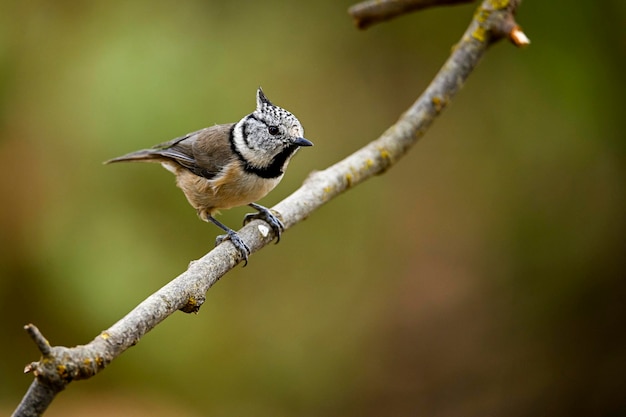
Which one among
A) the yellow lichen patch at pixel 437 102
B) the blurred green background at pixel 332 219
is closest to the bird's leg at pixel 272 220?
the yellow lichen patch at pixel 437 102

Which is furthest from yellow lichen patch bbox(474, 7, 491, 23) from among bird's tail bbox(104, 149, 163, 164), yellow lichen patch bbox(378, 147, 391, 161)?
bird's tail bbox(104, 149, 163, 164)

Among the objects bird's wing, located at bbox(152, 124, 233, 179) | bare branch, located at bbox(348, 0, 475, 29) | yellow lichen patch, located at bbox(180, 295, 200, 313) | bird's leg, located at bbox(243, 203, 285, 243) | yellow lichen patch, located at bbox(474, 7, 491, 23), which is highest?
bare branch, located at bbox(348, 0, 475, 29)

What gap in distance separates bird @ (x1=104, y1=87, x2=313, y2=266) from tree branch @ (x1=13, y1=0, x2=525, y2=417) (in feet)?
0.57

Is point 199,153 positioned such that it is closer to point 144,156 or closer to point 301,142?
point 144,156

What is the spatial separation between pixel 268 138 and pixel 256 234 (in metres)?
0.47

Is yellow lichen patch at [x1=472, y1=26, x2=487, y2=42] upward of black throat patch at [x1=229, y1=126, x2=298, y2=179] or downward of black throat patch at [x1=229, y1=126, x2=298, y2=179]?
upward

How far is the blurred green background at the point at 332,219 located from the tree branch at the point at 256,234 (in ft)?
5.27

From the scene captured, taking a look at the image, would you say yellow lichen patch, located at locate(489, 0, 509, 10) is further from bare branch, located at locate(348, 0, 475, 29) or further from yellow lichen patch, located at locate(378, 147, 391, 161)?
yellow lichen patch, located at locate(378, 147, 391, 161)

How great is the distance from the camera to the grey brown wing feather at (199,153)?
3441mm

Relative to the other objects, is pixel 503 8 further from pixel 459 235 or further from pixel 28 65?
pixel 28 65

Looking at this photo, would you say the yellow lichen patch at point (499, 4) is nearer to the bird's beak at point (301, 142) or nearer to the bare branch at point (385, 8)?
the bare branch at point (385, 8)

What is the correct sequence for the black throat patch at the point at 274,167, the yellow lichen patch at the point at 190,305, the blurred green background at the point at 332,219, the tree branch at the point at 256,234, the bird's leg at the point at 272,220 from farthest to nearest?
the blurred green background at the point at 332,219, the black throat patch at the point at 274,167, the bird's leg at the point at 272,220, the yellow lichen patch at the point at 190,305, the tree branch at the point at 256,234

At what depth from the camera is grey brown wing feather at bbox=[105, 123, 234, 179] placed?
3.44 metres

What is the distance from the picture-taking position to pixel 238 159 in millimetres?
3334
